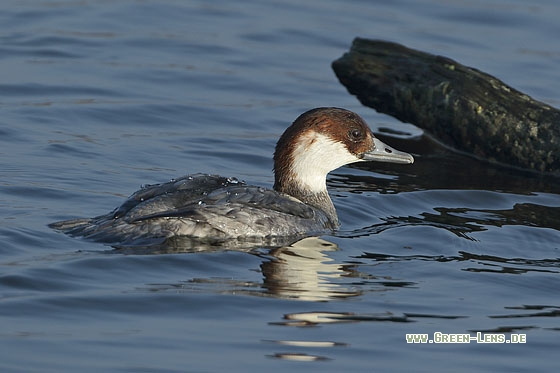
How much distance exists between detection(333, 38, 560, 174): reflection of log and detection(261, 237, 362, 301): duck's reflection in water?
3.81 metres

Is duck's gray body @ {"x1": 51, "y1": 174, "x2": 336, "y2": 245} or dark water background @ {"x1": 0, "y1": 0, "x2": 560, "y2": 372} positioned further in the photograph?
duck's gray body @ {"x1": 51, "y1": 174, "x2": 336, "y2": 245}

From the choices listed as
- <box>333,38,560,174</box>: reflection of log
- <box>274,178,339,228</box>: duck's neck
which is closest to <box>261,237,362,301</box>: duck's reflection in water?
<box>274,178,339,228</box>: duck's neck

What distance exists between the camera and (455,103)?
13.1 metres

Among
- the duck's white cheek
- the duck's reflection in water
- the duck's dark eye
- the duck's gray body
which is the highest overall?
the duck's dark eye

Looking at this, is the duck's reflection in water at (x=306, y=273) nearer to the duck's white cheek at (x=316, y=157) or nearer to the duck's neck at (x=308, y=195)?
the duck's neck at (x=308, y=195)

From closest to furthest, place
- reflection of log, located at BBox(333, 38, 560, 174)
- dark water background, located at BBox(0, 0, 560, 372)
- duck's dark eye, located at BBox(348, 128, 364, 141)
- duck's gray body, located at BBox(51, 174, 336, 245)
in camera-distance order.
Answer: dark water background, located at BBox(0, 0, 560, 372) → duck's gray body, located at BBox(51, 174, 336, 245) → duck's dark eye, located at BBox(348, 128, 364, 141) → reflection of log, located at BBox(333, 38, 560, 174)

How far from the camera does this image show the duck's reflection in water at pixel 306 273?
8344 mm

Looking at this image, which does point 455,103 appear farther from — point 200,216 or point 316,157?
point 200,216

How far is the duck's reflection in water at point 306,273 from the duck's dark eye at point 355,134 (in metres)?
1.17

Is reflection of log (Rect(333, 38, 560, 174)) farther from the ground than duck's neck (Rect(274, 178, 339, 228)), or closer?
farther from the ground

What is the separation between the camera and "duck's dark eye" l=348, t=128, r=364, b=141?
10.6 meters

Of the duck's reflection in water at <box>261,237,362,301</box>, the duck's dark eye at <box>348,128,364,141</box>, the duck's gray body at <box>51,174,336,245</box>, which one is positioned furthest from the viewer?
the duck's dark eye at <box>348,128,364,141</box>

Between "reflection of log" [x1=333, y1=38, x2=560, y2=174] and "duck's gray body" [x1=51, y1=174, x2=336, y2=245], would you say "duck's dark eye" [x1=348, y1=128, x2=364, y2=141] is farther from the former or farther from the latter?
"reflection of log" [x1=333, y1=38, x2=560, y2=174]

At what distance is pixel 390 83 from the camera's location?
13.4m
